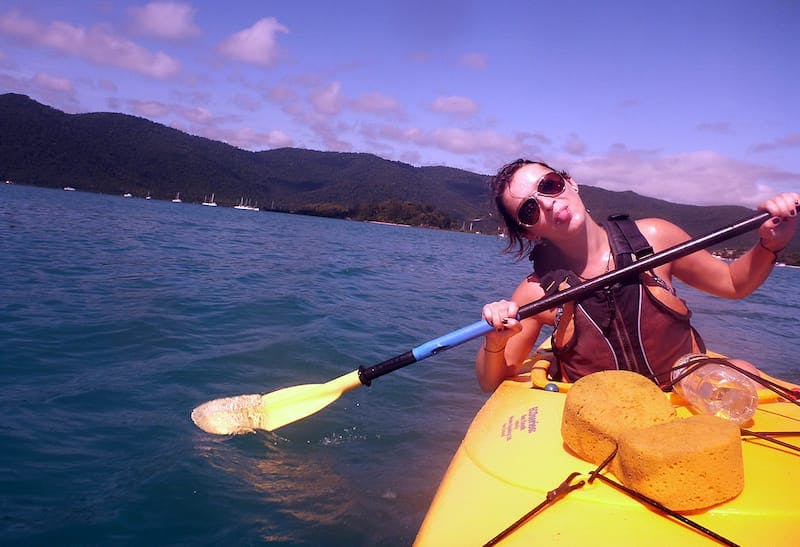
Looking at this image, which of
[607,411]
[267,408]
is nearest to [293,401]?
[267,408]

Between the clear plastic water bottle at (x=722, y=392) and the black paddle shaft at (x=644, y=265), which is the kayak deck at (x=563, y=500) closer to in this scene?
the clear plastic water bottle at (x=722, y=392)

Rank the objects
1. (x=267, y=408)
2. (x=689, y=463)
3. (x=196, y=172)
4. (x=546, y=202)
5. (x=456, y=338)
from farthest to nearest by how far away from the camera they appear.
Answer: (x=196, y=172) → (x=267, y=408) → (x=456, y=338) → (x=546, y=202) → (x=689, y=463)

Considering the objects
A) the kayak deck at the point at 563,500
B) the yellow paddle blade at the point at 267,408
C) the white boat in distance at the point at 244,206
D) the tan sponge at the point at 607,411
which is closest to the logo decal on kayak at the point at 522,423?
the kayak deck at the point at 563,500

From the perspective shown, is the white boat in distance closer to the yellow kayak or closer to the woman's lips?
the woman's lips

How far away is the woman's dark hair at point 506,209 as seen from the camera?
2.91 metres

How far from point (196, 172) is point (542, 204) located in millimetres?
142390

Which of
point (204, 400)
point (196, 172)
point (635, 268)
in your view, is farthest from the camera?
point (196, 172)

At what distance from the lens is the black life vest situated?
2613 millimetres

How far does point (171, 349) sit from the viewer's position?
5.63m

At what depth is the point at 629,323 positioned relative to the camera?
8.61 feet

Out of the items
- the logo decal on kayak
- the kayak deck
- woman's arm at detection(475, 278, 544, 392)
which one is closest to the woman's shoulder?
woman's arm at detection(475, 278, 544, 392)

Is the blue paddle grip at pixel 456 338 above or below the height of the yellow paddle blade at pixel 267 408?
above

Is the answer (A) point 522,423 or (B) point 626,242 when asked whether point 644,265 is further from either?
(A) point 522,423

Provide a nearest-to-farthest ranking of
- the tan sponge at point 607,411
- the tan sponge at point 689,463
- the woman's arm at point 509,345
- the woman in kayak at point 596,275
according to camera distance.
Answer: the tan sponge at point 689,463 < the tan sponge at point 607,411 < the woman in kayak at point 596,275 < the woman's arm at point 509,345
